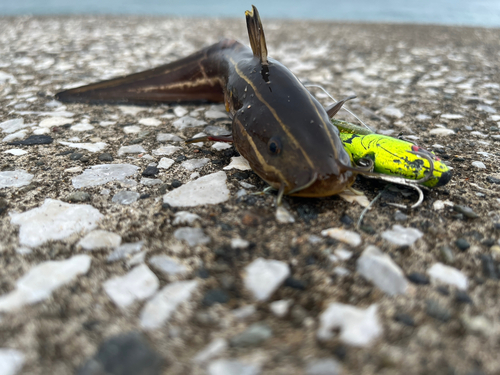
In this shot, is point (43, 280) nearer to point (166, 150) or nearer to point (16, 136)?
point (166, 150)

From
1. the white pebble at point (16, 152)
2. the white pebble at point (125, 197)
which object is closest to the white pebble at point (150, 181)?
the white pebble at point (125, 197)

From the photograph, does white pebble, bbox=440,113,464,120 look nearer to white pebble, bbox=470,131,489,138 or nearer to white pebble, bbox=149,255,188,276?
white pebble, bbox=470,131,489,138

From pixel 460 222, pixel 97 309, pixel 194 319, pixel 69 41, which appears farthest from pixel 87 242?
pixel 69 41

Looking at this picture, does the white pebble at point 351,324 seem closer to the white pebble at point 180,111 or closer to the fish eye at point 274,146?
the fish eye at point 274,146

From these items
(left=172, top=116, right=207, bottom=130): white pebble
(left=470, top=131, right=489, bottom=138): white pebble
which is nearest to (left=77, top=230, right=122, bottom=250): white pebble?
(left=172, top=116, right=207, bottom=130): white pebble

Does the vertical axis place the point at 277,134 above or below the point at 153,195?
above

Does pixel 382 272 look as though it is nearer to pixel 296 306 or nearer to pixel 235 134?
pixel 296 306
